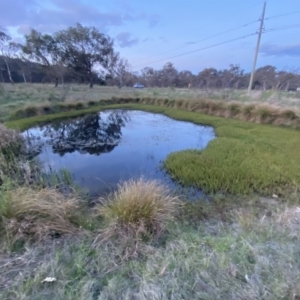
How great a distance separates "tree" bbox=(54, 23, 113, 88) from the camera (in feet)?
95.0

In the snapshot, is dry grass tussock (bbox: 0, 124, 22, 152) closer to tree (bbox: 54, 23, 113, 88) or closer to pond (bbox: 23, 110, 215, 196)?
pond (bbox: 23, 110, 215, 196)

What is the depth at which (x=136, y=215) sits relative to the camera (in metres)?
2.66

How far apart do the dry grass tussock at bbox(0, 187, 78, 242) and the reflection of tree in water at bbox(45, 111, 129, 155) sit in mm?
4200

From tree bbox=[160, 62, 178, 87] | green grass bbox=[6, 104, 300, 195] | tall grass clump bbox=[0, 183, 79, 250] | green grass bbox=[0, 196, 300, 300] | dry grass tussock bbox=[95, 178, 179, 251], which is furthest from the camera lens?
tree bbox=[160, 62, 178, 87]

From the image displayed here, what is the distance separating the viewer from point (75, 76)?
33.5 m

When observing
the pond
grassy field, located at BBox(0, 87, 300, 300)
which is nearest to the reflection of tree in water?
the pond

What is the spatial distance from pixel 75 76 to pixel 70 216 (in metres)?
34.9

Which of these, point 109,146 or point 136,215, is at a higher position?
point 136,215

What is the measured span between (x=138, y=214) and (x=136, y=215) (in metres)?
0.03

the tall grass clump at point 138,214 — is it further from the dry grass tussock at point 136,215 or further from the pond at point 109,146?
the pond at point 109,146

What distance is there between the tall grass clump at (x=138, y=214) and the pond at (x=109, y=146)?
1.61 metres

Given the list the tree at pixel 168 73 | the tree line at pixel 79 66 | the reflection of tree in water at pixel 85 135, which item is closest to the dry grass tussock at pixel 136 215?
the reflection of tree in water at pixel 85 135

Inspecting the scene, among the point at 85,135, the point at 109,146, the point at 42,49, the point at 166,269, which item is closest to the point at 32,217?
the point at 166,269

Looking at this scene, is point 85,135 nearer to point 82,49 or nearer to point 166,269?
point 166,269
